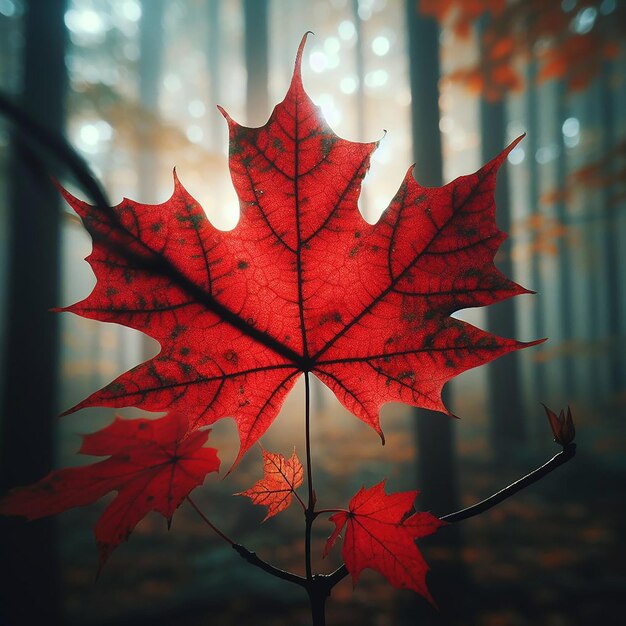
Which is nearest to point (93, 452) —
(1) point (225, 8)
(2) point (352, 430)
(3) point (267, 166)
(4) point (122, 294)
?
(4) point (122, 294)

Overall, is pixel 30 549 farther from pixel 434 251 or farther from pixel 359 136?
pixel 359 136

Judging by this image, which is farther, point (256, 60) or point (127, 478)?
point (256, 60)

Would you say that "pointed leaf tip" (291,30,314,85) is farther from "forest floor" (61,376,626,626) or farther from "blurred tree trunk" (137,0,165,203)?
"blurred tree trunk" (137,0,165,203)

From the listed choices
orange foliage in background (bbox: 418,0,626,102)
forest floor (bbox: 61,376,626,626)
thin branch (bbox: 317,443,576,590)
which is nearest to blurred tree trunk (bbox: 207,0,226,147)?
orange foliage in background (bbox: 418,0,626,102)

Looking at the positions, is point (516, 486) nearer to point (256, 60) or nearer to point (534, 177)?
point (256, 60)

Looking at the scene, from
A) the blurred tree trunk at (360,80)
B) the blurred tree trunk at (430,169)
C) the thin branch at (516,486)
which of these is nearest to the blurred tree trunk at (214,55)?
the blurred tree trunk at (360,80)

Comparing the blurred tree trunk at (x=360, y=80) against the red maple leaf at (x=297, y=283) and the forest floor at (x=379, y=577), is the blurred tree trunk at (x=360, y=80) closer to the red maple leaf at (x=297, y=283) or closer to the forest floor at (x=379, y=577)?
the forest floor at (x=379, y=577)

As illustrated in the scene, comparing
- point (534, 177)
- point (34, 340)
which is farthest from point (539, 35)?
point (534, 177)
